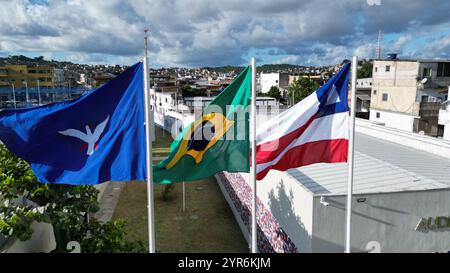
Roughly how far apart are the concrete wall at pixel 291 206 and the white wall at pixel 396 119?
2374 centimetres

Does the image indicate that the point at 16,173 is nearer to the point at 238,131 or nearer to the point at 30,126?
the point at 30,126

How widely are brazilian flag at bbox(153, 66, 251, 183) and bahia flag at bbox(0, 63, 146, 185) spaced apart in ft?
1.72

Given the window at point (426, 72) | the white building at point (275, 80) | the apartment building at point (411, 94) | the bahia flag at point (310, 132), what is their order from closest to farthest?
the bahia flag at point (310, 132) → the apartment building at point (411, 94) → the window at point (426, 72) → the white building at point (275, 80)

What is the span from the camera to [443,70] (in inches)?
1294

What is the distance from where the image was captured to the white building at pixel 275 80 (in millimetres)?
86625

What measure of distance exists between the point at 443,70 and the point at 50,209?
36.7 meters

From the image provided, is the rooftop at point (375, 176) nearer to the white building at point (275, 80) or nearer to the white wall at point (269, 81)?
the white building at point (275, 80)

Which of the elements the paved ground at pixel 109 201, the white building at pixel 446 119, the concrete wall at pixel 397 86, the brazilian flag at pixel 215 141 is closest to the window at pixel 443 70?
the concrete wall at pixel 397 86

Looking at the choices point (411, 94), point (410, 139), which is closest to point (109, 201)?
point (410, 139)

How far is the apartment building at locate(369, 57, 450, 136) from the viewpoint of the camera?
2938 centimetres

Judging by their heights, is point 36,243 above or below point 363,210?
below

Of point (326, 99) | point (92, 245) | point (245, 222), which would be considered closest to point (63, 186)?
point (92, 245)

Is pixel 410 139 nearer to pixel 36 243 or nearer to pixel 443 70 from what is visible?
pixel 36 243
